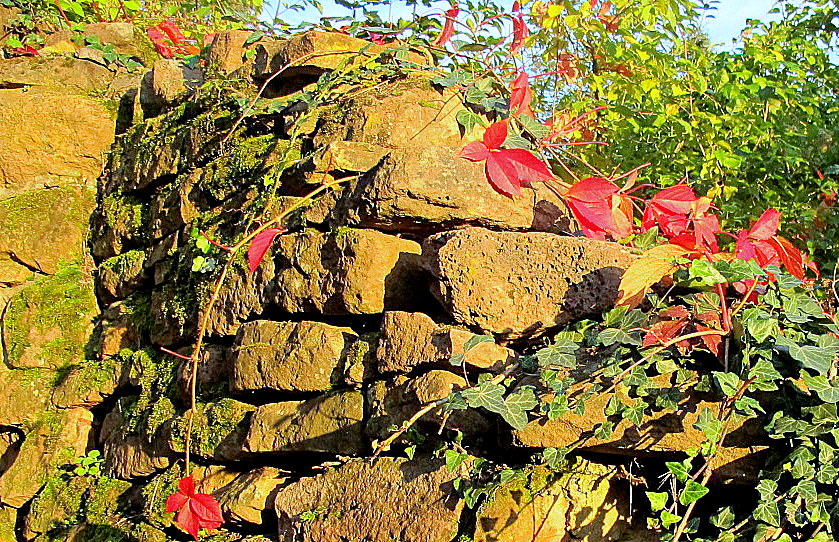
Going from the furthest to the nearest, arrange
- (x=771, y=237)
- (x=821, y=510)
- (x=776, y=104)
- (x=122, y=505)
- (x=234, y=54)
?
(x=776, y=104), (x=234, y=54), (x=122, y=505), (x=771, y=237), (x=821, y=510)

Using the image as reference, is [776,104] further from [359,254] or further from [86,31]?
[86,31]

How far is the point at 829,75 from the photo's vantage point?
4035 mm

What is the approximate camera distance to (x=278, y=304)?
2631 millimetres

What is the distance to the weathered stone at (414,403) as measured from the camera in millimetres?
2094

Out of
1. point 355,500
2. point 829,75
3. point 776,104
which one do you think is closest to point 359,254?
point 355,500

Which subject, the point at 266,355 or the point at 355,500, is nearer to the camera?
the point at 355,500

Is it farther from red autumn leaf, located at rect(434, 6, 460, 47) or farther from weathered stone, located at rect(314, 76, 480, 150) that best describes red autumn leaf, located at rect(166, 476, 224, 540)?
red autumn leaf, located at rect(434, 6, 460, 47)

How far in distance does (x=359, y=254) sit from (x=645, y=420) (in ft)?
3.09

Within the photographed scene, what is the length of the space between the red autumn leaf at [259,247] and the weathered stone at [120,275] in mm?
1054

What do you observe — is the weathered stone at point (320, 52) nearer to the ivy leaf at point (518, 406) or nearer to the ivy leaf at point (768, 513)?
the ivy leaf at point (518, 406)

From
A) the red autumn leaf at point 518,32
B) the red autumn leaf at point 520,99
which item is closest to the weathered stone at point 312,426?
the red autumn leaf at point 520,99

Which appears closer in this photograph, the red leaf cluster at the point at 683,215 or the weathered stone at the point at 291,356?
the red leaf cluster at the point at 683,215

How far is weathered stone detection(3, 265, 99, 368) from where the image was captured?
350cm

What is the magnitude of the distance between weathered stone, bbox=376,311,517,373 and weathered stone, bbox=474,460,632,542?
32 centimetres
